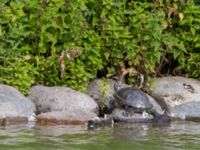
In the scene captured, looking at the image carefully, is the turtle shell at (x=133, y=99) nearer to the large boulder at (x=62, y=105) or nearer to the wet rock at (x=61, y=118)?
the large boulder at (x=62, y=105)

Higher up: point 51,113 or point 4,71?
point 4,71

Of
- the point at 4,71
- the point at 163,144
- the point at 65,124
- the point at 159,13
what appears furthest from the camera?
the point at 159,13

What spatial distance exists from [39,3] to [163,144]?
12.9ft

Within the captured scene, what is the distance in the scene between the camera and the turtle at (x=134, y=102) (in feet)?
31.2

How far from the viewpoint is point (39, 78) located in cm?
1018

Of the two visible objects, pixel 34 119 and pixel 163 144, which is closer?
pixel 163 144

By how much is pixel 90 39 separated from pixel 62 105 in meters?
1.53

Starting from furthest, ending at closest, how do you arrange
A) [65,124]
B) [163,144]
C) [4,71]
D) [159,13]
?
[159,13] → [4,71] → [65,124] → [163,144]

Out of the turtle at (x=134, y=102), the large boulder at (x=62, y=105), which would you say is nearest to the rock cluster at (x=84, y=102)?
the large boulder at (x=62, y=105)

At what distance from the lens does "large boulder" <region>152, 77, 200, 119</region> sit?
1012 centimetres

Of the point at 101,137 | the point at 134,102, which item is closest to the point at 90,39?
the point at 134,102

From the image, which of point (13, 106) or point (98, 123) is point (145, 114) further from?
point (13, 106)

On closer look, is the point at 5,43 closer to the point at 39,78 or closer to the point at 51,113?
the point at 39,78

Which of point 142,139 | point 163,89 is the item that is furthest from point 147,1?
point 142,139
